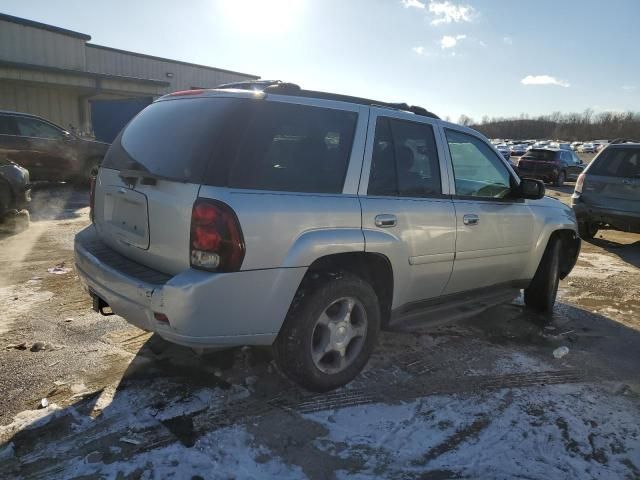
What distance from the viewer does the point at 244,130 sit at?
275cm

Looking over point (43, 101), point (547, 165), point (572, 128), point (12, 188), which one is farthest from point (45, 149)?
point (572, 128)

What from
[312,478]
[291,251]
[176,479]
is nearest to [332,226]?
[291,251]

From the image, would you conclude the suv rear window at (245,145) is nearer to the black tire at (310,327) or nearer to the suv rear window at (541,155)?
the black tire at (310,327)

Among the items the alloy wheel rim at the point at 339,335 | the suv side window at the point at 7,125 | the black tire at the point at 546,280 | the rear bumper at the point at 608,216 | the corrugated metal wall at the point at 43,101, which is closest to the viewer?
the alloy wheel rim at the point at 339,335

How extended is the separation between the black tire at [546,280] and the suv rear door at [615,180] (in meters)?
4.20

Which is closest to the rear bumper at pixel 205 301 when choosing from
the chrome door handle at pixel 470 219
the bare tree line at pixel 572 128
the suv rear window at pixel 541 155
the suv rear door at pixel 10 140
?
the chrome door handle at pixel 470 219

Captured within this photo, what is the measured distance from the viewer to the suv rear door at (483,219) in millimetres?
3910

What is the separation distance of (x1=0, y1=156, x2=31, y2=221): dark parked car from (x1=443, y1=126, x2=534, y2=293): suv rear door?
7.10m

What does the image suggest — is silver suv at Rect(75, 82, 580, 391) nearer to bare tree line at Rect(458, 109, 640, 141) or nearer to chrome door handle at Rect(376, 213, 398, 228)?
chrome door handle at Rect(376, 213, 398, 228)

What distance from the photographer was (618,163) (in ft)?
28.2

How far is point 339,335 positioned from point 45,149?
35.9 feet

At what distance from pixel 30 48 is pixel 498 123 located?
128 meters

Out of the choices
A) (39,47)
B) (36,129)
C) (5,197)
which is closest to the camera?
(5,197)

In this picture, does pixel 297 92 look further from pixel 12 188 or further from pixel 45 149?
pixel 45 149
